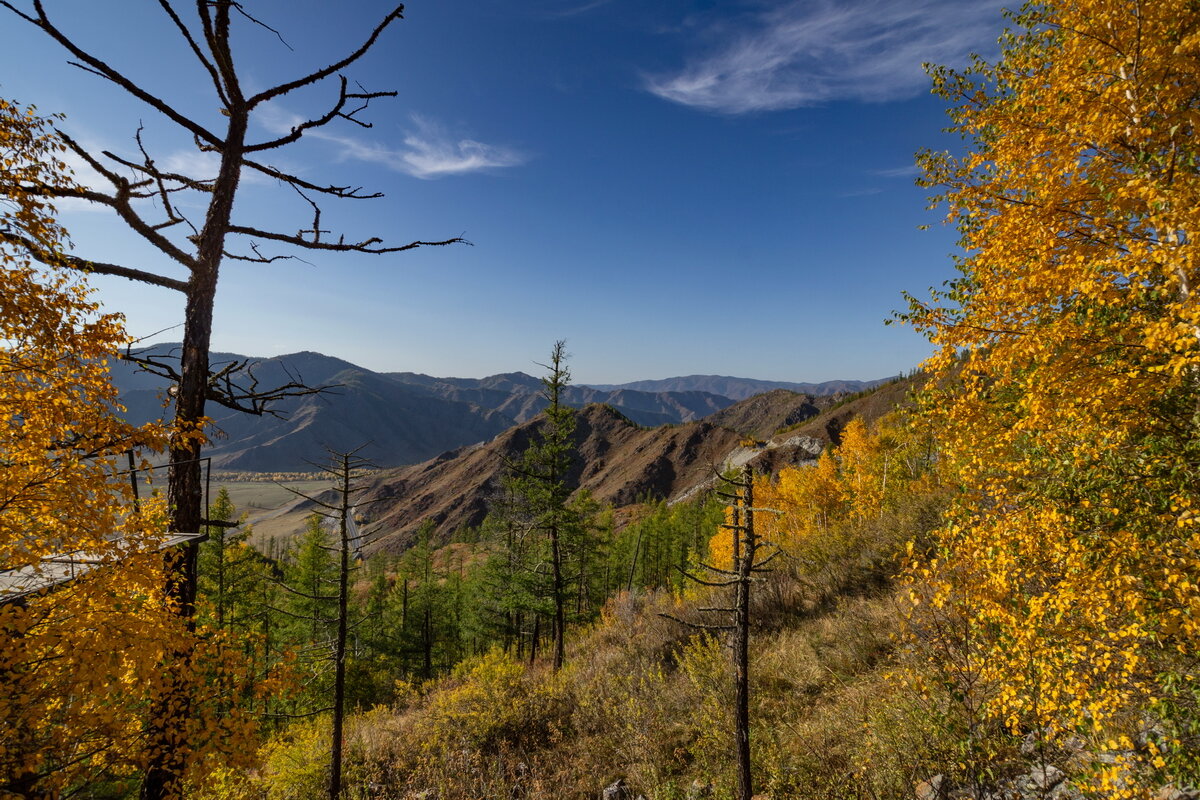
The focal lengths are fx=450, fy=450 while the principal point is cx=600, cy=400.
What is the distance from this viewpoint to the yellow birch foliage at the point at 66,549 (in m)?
4.11

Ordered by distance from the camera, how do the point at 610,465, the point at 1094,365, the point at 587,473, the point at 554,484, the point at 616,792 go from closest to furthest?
the point at 1094,365
the point at 616,792
the point at 554,484
the point at 610,465
the point at 587,473

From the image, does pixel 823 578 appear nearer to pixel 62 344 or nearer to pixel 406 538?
pixel 62 344

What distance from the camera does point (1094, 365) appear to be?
5.48 m

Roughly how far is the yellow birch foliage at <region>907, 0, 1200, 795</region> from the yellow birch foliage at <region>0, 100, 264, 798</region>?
9.60 m

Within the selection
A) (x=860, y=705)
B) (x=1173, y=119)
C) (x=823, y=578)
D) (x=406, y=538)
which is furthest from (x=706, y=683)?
(x=406, y=538)

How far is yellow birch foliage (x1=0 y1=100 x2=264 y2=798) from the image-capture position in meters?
4.11

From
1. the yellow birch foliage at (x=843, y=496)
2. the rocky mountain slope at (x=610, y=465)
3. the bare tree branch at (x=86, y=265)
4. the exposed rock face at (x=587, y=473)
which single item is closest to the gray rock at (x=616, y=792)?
the yellow birch foliage at (x=843, y=496)

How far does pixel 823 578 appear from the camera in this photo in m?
15.1

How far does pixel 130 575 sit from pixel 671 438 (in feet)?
456

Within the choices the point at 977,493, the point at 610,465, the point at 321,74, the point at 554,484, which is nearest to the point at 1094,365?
the point at 977,493

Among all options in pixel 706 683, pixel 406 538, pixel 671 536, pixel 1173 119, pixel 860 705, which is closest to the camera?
pixel 1173 119

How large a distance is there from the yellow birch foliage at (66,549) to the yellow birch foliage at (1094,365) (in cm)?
960

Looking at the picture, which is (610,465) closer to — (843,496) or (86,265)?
(843,496)

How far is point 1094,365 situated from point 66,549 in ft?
38.9
